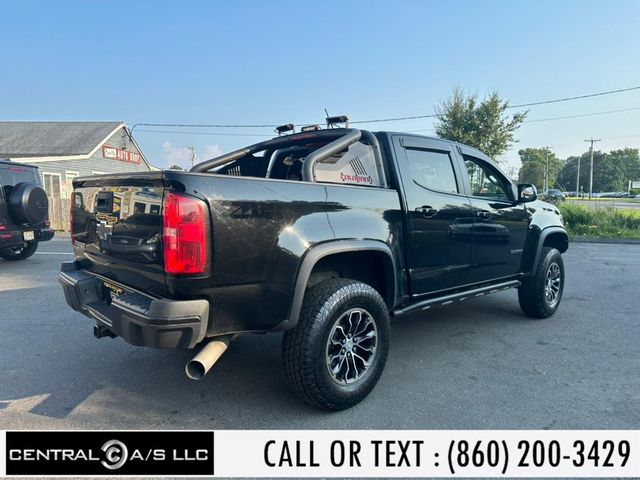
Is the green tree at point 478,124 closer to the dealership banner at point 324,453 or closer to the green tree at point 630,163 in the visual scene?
the dealership banner at point 324,453

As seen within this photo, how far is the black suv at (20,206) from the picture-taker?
7.69 metres

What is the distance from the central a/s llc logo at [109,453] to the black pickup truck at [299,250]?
19.8 inches

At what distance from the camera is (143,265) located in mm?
2441

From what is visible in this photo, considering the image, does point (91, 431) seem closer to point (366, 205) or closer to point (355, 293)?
point (355, 293)

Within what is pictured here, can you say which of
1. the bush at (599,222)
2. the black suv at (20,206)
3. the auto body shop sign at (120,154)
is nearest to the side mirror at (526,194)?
the black suv at (20,206)

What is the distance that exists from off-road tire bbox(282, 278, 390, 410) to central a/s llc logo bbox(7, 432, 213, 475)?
0.64 metres

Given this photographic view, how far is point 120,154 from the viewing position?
25.0 m

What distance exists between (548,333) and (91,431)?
423 cm

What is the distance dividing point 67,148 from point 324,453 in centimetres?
2448

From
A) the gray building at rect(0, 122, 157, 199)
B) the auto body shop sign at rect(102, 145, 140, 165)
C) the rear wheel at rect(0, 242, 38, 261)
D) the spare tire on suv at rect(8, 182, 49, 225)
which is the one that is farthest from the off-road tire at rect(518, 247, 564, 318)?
the auto body shop sign at rect(102, 145, 140, 165)

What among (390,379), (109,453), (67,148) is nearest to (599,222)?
(390,379)

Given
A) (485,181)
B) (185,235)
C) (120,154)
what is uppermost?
(120,154)

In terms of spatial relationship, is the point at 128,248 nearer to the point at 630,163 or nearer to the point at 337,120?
the point at 337,120

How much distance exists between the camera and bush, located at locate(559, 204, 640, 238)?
556 inches
